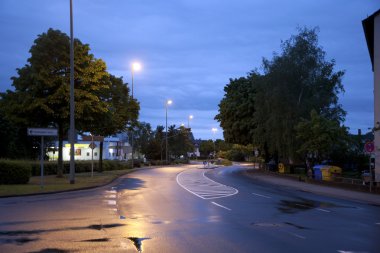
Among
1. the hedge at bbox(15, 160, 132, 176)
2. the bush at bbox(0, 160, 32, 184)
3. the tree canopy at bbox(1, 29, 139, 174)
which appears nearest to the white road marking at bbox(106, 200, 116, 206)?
the bush at bbox(0, 160, 32, 184)

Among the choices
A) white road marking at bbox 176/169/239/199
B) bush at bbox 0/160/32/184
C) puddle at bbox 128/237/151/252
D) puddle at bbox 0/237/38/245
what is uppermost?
bush at bbox 0/160/32/184

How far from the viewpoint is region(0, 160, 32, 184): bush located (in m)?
26.5

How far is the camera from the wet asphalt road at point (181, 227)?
966 centimetres

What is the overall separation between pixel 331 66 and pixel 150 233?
39.9 metres

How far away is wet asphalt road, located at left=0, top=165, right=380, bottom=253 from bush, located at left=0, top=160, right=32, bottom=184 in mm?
7805

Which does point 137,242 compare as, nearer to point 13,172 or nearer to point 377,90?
point 13,172

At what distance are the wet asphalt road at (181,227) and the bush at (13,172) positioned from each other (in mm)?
7805

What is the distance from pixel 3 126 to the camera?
49.1 meters

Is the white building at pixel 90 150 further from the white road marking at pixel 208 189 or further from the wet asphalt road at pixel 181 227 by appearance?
the wet asphalt road at pixel 181 227

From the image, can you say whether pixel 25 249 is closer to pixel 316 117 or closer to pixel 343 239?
pixel 343 239

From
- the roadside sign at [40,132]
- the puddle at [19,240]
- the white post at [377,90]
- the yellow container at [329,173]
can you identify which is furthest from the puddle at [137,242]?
the yellow container at [329,173]

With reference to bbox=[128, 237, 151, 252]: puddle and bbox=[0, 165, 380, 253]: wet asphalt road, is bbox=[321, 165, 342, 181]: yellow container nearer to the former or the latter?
bbox=[0, 165, 380, 253]: wet asphalt road

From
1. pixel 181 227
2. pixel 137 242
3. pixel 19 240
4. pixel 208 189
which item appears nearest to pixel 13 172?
pixel 208 189

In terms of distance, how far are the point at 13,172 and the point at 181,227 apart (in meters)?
17.4
